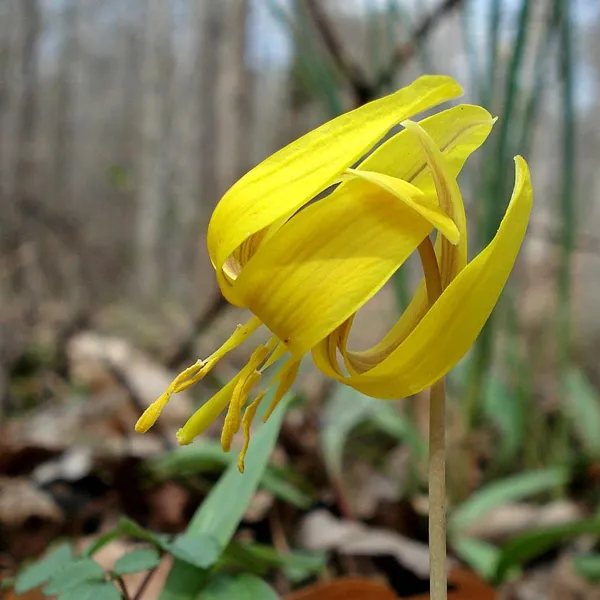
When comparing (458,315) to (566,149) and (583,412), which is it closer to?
(566,149)

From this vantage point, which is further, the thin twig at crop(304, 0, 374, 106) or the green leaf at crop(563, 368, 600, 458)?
the green leaf at crop(563, 368, 600, 458)

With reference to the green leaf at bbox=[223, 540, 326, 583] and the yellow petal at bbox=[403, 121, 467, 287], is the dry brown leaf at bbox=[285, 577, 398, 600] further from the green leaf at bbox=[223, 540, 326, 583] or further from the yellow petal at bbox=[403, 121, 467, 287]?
the yellow petal at bbox=[403, 121, 467, 287]

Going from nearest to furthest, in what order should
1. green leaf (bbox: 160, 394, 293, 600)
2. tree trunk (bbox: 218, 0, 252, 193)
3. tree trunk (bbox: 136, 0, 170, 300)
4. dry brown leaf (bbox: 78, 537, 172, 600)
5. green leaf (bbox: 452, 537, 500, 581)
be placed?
green leaf (bbox: 160, 394, 293, 600), dry brown leaf (bbox: 78, 537, 172, 600), green leaf (bbox: 452, 537, 500, 581), tree trunk (bbox: 218, 0, 252, 193), tree trunk (bbox: 136, 0, 170, 300)

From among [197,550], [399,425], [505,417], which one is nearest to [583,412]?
[505,417]

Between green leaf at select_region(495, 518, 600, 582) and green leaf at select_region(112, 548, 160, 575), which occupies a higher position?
green leaf at select_region(112, 548, 160, 575)

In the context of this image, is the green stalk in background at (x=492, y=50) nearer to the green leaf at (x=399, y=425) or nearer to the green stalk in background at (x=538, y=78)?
the green stalk in background at (x=538, y=78)

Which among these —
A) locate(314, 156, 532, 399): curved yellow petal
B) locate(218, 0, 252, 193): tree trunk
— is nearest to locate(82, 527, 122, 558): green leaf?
locate(314, 156, 532, 399): curved yellow petal

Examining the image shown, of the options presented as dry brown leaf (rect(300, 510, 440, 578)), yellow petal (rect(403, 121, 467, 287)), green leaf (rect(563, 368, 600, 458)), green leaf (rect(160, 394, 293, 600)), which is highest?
yellow petal (rect(403, 121, 467, 287))

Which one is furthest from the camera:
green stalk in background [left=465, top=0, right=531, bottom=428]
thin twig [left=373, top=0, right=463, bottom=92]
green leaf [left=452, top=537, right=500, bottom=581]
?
thin twig [left=373, top=0, right=463, bottom=92]

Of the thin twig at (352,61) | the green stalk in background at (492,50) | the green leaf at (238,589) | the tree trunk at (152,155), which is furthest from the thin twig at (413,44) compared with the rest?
the tree trunk at (152,155)
